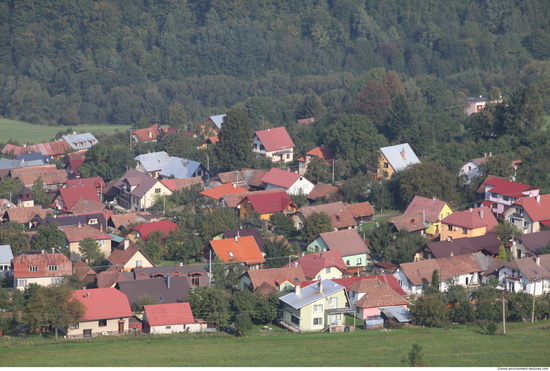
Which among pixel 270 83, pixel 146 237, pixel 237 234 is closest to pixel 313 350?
pixel 237 234

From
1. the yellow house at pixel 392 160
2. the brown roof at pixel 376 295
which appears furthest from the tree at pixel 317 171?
the brown roof at pixel 376 295

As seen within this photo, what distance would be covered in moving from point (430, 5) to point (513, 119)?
2675 inches

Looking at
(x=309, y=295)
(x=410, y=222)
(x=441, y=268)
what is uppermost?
(x=410, y=222)

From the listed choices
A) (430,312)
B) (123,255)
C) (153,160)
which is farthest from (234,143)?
(430,312)

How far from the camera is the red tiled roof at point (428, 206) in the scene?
51344 mm

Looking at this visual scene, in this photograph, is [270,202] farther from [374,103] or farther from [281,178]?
[374,103]

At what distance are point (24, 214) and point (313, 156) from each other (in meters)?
25.3

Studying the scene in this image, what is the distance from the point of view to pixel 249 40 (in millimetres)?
122562

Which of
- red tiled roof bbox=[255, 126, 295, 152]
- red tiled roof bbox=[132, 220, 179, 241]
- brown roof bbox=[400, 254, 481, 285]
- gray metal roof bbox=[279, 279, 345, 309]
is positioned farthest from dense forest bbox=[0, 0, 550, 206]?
gray metal roof bbox=[279, 279, 345, 309]

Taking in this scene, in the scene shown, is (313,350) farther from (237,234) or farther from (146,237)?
(146,237)

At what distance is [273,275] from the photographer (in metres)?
41.3

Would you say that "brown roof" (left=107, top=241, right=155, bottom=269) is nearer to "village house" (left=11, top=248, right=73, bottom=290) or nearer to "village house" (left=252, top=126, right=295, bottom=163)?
"village house" (left=11, top=248, right=73, bottom=290)

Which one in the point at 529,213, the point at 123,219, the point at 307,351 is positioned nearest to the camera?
the point at 307,351

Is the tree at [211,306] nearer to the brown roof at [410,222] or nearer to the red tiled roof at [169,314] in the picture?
the red tiled roof at [169,314]
